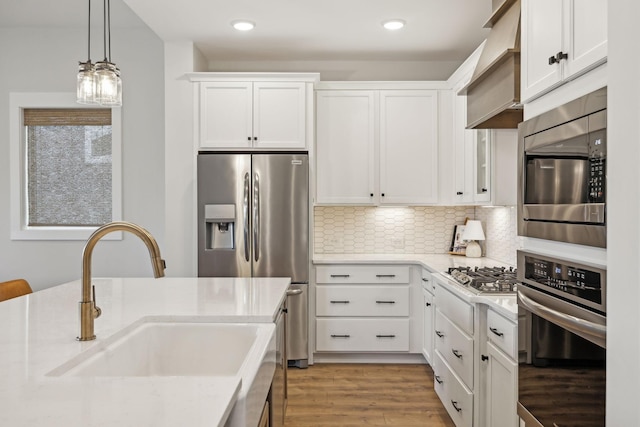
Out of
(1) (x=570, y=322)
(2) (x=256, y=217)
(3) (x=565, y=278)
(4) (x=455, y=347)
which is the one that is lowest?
(4) (x=455, y=347)

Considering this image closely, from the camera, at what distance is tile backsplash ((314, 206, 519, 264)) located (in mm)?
4645

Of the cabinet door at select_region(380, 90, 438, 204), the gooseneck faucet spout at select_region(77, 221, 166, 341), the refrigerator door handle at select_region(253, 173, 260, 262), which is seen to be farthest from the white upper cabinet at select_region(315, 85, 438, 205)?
the gooseneck faucet spout at select_region(77, 221, 166, 341)

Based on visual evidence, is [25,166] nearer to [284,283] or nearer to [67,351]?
[284,283]

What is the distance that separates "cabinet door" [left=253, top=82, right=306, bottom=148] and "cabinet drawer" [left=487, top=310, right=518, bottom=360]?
2262 millimetres

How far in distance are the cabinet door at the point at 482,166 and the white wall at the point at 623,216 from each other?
6.68 feet

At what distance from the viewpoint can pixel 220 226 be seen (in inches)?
155

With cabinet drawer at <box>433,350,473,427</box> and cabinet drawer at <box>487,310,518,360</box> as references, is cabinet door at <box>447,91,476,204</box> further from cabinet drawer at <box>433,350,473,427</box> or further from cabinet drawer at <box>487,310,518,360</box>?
cabinet drawer at <box>487,310,518,360</box>

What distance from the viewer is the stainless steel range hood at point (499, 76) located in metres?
2.08

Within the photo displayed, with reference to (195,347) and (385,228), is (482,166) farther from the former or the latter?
(195,347)

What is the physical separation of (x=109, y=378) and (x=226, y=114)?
3194mm

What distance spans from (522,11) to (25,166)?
14.2ft

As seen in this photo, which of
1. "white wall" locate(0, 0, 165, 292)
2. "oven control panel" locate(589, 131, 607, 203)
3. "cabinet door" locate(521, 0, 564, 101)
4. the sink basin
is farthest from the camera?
"white wall" locate(0, 0, 165, 292)

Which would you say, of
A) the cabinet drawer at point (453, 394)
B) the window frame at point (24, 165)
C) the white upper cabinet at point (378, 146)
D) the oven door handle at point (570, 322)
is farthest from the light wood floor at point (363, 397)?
the window frame at point (24, 165)

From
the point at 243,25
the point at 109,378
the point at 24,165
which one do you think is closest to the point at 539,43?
the point at 109,378
